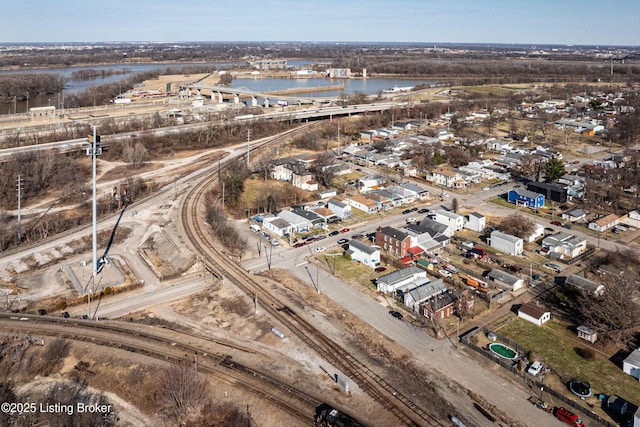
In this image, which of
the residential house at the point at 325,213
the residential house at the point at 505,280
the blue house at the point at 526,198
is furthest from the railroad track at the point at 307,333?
the blue house at the point at 526,198

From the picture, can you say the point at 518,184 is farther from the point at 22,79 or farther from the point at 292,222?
the point at 22,79

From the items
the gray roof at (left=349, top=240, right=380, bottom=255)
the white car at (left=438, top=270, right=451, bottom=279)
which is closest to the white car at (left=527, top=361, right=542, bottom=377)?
the white car at (left=438, top=270, right=451, bottom=279)

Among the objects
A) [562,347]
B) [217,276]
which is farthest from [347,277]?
[562,347]

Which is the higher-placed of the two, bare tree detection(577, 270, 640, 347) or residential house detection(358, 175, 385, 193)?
residential house detection(358, 175, 385, 193)

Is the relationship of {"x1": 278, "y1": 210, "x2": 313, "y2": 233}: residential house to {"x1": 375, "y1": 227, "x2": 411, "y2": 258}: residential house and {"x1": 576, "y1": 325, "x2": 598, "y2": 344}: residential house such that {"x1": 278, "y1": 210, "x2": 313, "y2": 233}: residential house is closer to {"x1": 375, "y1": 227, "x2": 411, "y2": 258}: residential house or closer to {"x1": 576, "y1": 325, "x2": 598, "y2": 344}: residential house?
{"x1": 375, "y1": 227, "x2": 411, "y2": 258}: residential house

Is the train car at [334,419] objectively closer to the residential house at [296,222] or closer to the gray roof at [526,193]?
the residential house at [296,222]

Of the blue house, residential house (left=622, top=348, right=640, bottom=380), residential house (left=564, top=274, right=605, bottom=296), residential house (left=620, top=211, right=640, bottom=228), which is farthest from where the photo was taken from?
the blue house
